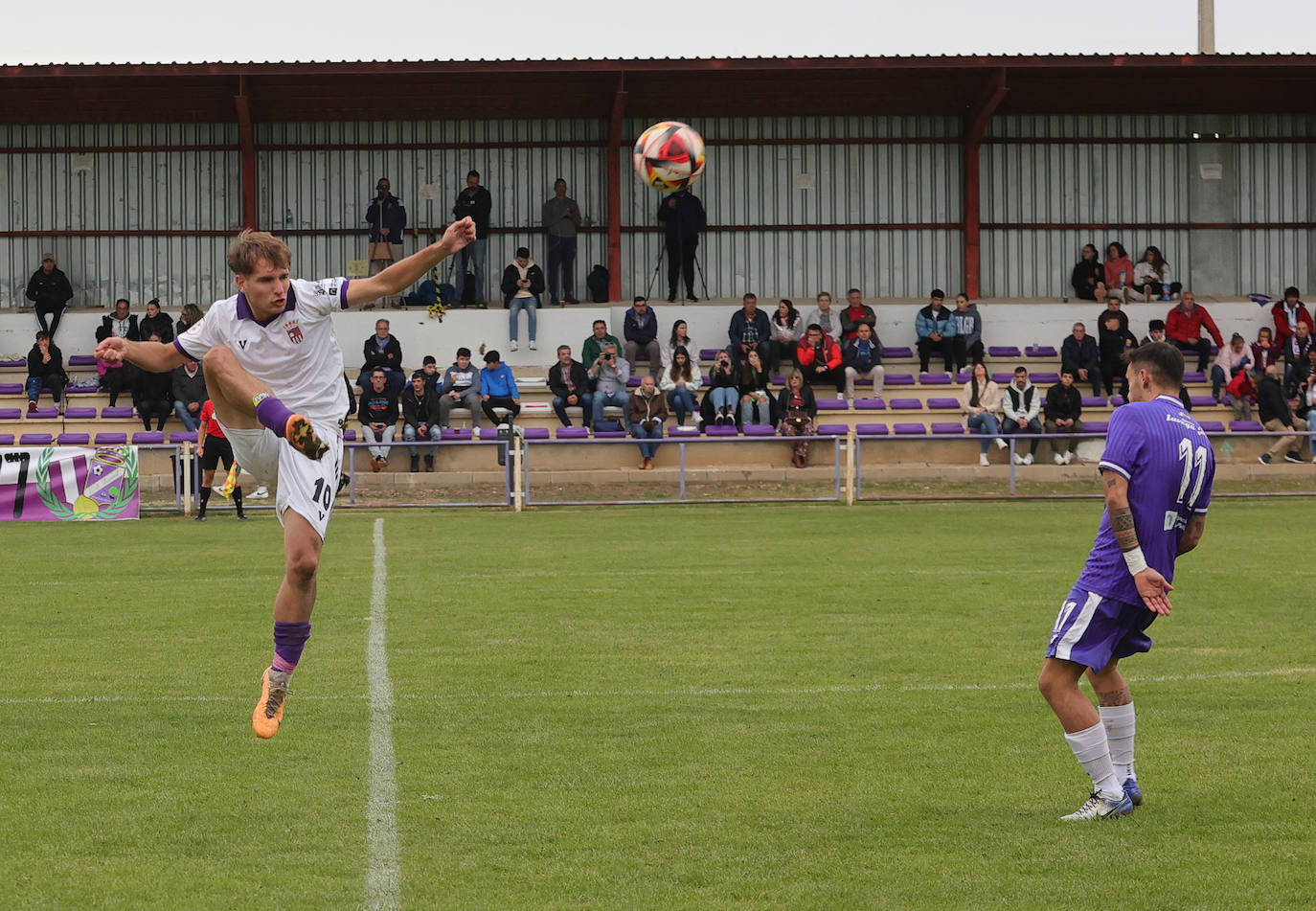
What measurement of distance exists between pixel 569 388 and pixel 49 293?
970 centimetres

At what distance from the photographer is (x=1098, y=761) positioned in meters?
5.62

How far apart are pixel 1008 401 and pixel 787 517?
576cm

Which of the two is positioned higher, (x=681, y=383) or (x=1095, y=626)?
(x=681, y=383)

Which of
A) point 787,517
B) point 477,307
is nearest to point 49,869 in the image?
point 787,517

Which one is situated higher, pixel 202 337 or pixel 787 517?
pixel 202 337

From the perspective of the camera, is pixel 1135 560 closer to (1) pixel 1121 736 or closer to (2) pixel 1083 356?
(1) pixel 1121 736

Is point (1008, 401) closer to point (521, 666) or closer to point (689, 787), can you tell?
point (521, 666)

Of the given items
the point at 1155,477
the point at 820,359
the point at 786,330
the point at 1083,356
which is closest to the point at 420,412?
the point at 786,330

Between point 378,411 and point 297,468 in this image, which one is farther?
point 378,411

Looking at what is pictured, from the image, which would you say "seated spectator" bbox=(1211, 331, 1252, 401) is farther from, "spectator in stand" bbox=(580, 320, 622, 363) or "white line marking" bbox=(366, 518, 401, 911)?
"white line marking" bbox=(366, 518, 401, 911)

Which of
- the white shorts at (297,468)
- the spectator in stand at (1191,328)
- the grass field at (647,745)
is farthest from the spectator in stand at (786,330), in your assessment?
the white shorts at (297,468)

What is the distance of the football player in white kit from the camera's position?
6305 mm

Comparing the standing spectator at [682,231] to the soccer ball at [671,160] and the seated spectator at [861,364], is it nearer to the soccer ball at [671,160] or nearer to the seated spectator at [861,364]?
the seated spectator at [861,364]

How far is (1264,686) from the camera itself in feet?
26.7
